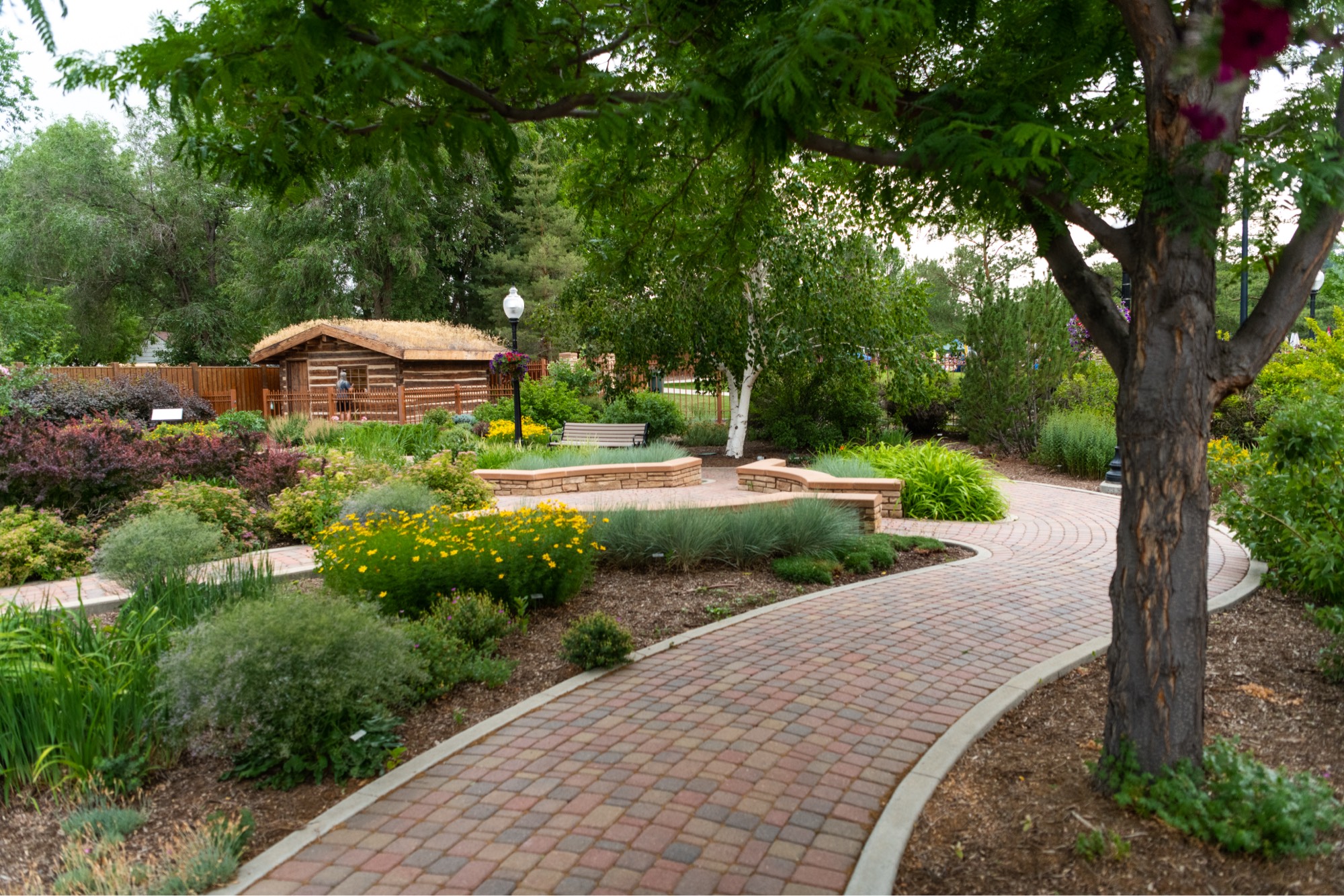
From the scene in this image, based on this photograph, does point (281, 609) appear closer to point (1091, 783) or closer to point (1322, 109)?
point (1091, 783)

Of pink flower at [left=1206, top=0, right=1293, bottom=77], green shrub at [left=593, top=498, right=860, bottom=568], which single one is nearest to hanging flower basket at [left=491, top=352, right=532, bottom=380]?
green shrub at [left=593, top=498, right=860, bottom=568]

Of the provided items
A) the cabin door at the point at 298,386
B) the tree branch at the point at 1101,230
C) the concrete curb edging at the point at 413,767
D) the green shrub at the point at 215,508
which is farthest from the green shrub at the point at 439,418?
the tree branch at the point at 1101,230

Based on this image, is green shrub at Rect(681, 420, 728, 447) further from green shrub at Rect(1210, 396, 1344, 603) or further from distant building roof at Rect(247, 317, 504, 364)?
green shrub at Rect(1210, 396, 1344, 603)

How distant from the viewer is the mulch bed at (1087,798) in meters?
3.15

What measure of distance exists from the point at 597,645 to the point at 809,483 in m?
5.92

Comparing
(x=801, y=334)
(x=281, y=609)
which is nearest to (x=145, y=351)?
(x=801, y=334)

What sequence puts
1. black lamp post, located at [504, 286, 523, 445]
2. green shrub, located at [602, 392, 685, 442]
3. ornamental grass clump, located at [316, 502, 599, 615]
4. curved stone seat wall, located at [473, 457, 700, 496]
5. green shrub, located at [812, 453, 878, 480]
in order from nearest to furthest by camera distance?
ornamental grass clump, located at [316, 502, 599, 615] → green shrub, located at [812, 453, 878, 480] → curved stone seat wall, located at [473, 457, 700, 496] → black lamp post, located at [504, 286, 523, 445] → green shrub, located at [602, 392, 685, 442]

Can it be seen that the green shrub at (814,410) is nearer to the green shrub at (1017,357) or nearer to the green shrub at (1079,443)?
the green shrub at (1017,357)

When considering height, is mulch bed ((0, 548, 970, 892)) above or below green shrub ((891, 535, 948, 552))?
below

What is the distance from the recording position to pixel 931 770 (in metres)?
4.09

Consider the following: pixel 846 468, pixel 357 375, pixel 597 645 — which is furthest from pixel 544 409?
pixel 597 645

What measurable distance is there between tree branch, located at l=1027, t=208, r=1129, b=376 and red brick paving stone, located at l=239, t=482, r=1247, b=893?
216 centimetres

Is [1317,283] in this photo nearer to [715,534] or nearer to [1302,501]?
[1302,501]

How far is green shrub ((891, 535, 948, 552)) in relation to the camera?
9203 millimetres
